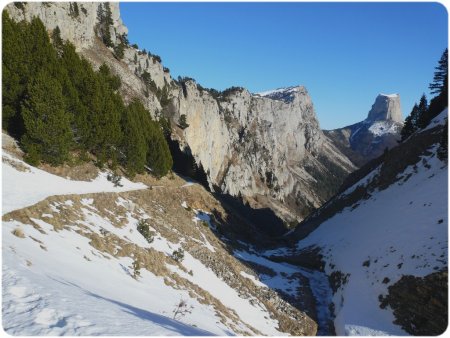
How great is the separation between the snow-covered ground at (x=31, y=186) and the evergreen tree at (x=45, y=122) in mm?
2156

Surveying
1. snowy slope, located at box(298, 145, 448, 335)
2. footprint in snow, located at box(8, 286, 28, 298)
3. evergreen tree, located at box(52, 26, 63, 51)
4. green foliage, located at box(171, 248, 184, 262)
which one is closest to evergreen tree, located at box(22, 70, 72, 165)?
green foliage, located at box(171, 248, 184, 262)

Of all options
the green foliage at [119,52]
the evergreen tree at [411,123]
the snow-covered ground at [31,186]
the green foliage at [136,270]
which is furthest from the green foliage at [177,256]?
the evergreen tree at [411,123]

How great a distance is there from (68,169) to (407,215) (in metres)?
33.9

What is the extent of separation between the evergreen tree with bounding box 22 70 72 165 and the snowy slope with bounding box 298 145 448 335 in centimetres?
2816

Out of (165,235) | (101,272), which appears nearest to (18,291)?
(101,272)

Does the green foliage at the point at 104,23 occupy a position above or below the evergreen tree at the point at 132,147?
above

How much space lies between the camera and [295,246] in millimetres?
58406

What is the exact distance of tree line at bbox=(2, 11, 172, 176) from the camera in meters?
29.6

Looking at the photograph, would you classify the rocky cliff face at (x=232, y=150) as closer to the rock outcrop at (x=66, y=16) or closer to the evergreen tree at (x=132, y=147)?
the rock outcrop at (x=66, y=16)

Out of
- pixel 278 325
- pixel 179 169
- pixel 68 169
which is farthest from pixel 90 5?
pixel 278 325

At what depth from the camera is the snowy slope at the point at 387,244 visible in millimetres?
24469

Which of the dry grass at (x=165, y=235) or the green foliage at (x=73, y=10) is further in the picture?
the green foliage at (x=73, y=10)

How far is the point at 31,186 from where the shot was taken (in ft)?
81.0

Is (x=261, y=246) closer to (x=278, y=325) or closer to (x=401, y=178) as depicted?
(x=401, y=178)
